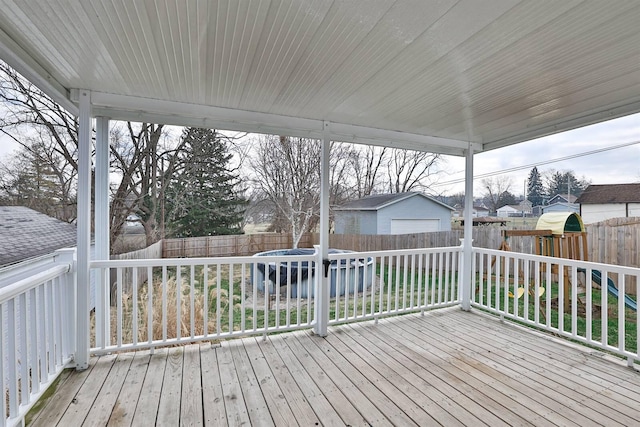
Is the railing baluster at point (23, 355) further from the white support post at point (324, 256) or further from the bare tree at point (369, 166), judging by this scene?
the bare tree at point (369, 166)

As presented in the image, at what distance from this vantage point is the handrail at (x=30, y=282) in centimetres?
170

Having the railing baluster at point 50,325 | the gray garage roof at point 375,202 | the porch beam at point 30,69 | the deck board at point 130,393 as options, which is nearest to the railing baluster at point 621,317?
the gray garage roof at point 375,202

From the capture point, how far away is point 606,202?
199 inches

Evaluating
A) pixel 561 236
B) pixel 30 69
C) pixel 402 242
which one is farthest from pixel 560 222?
pixel 30 69

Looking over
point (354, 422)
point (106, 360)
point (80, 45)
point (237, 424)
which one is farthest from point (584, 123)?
point (106, 360)

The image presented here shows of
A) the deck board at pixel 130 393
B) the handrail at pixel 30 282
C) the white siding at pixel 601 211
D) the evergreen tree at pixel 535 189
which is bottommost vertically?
the deck board at pixel 130 393

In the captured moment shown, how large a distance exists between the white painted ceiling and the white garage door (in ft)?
8.45

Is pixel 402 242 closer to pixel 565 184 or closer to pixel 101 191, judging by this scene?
pixel 565 184

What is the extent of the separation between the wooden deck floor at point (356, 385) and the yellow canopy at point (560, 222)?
6.09 feet

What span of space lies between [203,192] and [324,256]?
453cm

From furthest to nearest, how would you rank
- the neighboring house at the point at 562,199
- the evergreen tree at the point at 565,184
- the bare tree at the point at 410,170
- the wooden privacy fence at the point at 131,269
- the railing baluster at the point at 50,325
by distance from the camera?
the bare tree at the point at 410,170, the evergreen tree at the point at 565,184, the neighboring house at the point at 562,199, the wooden privacy fence at the point at 131,269, the railing baluster at the point at 50,325

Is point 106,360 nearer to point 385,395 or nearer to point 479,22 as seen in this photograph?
point 385,395

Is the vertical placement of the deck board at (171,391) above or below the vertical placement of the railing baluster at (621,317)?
below

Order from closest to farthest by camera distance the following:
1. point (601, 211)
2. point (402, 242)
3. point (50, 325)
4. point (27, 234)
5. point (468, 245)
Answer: point (50, 325) → point (27, 234) → point (468, 245) → point (601, 211) → point (402, 242)
